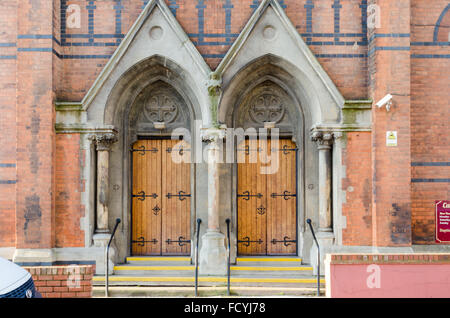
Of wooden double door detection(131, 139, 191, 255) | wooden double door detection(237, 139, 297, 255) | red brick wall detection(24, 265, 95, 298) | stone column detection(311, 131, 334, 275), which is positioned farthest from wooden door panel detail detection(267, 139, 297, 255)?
red brick wall detection(24, 265, 95, 298)

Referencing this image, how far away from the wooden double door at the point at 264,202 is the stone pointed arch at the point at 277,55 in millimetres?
1039

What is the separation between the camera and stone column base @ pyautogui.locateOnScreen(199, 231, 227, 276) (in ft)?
22.9

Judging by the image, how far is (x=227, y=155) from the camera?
7648 millimetres

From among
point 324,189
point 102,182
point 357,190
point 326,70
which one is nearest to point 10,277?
point 102,182

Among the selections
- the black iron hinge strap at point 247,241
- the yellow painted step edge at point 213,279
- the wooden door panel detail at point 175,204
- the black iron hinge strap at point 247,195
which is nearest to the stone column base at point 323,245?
the yellow painted step edge at point 213,279

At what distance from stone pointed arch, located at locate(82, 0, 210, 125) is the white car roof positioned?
3.73m

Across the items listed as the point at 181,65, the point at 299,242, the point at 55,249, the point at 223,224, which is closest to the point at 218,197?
the point at 223,224

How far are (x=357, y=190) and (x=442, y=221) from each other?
174cm

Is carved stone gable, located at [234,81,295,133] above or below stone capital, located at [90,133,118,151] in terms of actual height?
above

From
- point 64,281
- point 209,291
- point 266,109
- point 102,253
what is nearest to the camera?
point 64,281

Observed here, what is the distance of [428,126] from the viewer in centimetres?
750

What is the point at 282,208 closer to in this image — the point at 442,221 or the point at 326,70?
the point at 326,70

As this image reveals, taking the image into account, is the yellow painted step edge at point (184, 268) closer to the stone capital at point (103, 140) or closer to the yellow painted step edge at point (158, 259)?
the yellow painted step edge at point (158, 259)

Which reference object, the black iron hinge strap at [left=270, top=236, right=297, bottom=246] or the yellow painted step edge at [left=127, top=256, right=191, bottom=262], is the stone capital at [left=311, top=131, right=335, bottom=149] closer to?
the black iron hinge strap at [left=270, top=236, right=297, bottom=246]
